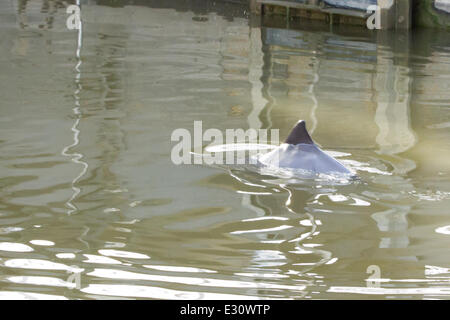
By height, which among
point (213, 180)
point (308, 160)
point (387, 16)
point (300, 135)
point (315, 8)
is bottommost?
point (213, 180)

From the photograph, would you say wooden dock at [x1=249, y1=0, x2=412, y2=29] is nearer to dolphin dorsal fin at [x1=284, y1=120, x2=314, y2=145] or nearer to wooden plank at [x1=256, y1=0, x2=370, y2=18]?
wooden plank at [x1=256, y1=0, x2=370, y2=18]

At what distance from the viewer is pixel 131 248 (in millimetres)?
5285

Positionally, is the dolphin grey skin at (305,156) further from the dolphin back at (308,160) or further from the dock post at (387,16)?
the dock post at (387,16)

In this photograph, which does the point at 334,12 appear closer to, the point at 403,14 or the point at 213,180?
the point at 403,14

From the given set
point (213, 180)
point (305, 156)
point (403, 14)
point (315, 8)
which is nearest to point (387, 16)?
point (403, 14)

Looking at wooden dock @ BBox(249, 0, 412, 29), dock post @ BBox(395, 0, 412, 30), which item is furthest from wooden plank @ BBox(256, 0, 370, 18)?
dock post @ BBox(395, 0, 412, 30)

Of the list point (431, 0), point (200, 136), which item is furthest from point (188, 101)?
point (431, 0)

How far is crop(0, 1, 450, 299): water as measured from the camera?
4934 mm

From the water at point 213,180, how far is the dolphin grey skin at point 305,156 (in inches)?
6.7

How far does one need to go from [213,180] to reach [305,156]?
2.20 feet

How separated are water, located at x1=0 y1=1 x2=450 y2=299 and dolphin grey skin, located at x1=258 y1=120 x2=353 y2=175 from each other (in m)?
0.17

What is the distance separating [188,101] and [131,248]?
13.5 ft

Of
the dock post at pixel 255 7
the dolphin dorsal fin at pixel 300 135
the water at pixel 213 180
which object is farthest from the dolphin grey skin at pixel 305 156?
the dock post at pixel 255 7

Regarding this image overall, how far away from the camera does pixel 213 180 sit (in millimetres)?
6668
